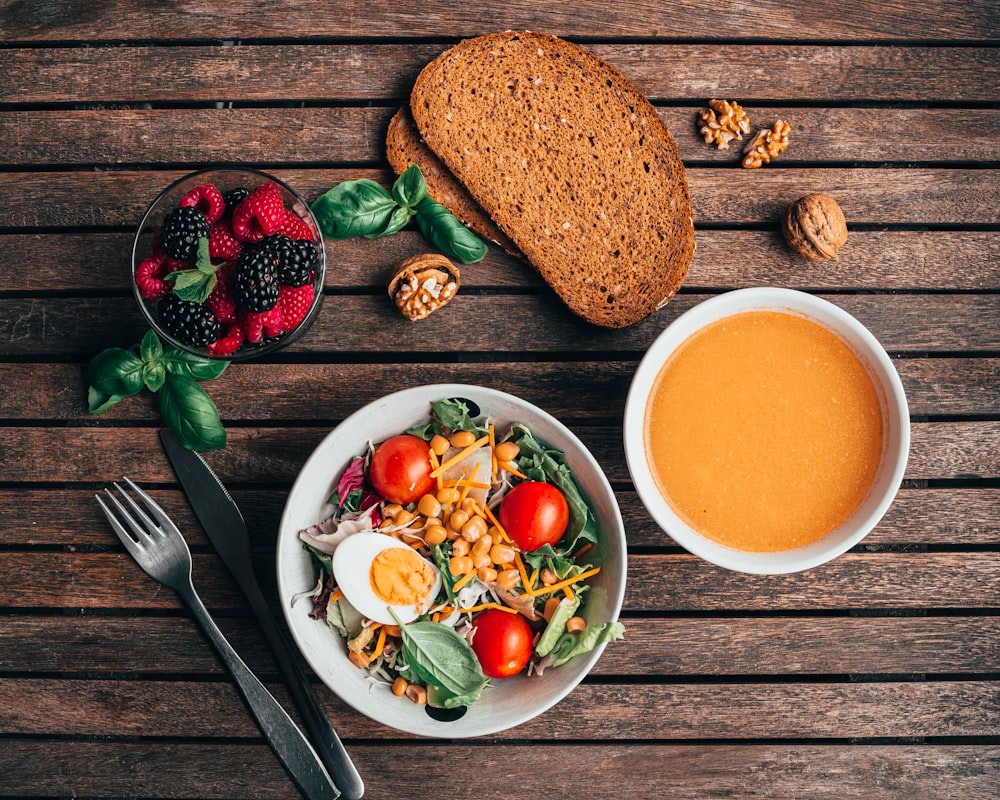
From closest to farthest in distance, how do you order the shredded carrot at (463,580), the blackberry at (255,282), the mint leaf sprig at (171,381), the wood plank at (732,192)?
the blackberry at (255,282) < the shredded carrot at (463,580) < the mint leaf sprig at (171,381) < the wood plank at (732,192)

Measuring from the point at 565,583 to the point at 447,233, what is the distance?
0.65 m

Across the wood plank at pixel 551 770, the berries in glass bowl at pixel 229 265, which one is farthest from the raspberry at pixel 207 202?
the wood plank at pixel 551 770

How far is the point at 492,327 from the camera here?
4.74 feet

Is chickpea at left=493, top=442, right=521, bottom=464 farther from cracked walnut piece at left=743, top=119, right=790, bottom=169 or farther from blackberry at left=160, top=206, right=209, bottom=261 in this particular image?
cracked walnut piece at left=743, top=119, right=790, bottom=169

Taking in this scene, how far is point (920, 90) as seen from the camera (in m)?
1.47

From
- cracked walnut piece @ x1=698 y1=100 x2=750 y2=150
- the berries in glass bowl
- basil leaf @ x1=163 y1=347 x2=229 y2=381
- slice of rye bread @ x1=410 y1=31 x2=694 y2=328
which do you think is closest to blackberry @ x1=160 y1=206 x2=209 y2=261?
the berries in glass bowl

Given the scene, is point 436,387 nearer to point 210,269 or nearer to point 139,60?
point 210,269

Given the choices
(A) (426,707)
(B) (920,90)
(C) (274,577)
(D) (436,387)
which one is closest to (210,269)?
(D) (436,387)

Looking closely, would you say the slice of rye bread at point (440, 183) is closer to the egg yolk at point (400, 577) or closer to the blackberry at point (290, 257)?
the blackberry at point (290, 257)

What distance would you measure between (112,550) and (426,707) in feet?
2.25

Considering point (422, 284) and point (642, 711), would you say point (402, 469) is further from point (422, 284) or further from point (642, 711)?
point (642, 711)

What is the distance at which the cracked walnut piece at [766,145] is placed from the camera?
4.69ft

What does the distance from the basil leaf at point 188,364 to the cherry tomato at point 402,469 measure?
35 cm

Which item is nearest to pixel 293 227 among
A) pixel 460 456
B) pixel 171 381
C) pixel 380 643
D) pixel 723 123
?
pixel 171 381
